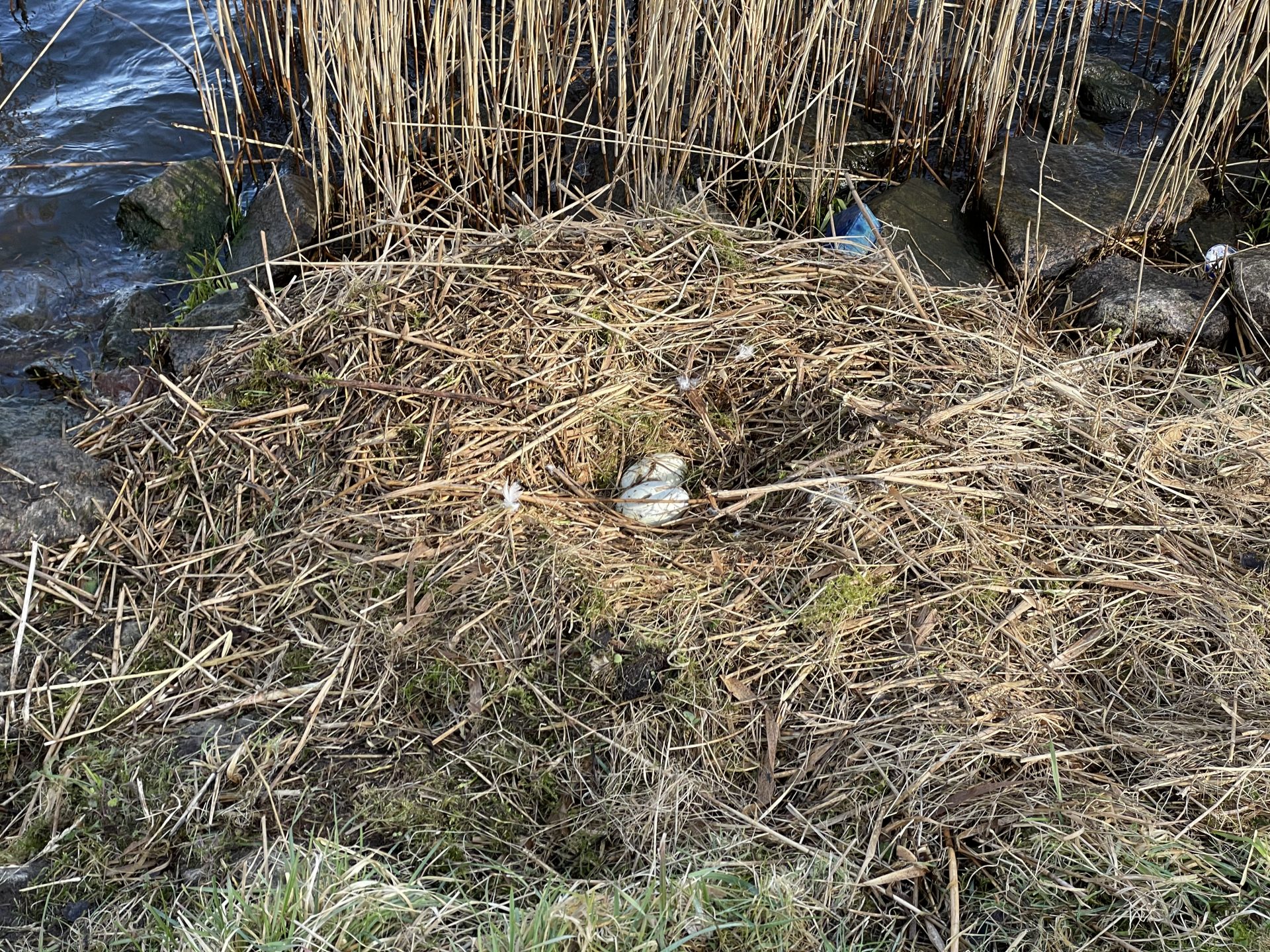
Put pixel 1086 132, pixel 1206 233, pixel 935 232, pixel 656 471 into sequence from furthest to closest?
pixel 1086 132
pixel 1206 233
pixel 935 232
pixel 656 471

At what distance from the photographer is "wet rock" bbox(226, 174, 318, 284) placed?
365 centimetres

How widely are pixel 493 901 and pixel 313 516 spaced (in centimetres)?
99

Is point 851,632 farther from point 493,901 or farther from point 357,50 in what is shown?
point 357,50

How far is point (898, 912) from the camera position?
1650 millimetres

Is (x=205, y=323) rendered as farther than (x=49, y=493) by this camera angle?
Yes

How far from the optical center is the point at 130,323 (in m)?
3.62

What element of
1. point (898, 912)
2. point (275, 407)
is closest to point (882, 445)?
point (898, 912)

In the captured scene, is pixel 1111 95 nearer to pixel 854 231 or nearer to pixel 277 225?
pixel 854 231

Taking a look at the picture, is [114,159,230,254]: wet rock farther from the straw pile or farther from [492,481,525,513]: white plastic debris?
[492,481,525,513]: white plastic debris

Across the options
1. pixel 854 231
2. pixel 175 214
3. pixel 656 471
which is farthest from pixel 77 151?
pixel 656 471

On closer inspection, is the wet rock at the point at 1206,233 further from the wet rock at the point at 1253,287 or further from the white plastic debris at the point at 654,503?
the white plastic debris at the point at 654,503

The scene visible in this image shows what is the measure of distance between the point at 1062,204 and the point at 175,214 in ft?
11.4

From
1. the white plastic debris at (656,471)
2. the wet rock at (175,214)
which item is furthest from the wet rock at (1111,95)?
the wet rock at (175,214)

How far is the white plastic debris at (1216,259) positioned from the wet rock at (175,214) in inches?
149
